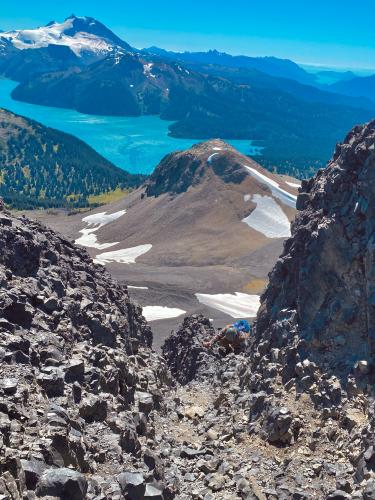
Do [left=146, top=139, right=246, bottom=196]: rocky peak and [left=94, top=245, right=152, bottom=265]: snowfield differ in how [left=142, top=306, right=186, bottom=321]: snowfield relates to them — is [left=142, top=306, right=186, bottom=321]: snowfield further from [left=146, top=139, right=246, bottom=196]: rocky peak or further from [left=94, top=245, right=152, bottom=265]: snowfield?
[left=146, top=139, right=246, bottom=196]: rocky peak

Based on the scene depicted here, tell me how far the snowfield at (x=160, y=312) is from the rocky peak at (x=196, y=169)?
71.3 meters

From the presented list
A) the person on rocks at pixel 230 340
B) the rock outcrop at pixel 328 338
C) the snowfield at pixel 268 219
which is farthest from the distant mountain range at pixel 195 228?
the rock outcrop at pixel 328 338

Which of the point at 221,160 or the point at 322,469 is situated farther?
the point at 221,160

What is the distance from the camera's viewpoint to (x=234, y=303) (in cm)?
10331

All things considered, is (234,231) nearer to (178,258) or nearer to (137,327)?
(178,258)

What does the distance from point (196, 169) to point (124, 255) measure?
44820 mm

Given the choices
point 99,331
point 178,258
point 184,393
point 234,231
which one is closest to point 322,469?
point 99,331

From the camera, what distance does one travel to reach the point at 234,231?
14212 centimetres

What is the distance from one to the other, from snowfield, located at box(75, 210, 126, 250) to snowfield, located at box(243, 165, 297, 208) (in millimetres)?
37450

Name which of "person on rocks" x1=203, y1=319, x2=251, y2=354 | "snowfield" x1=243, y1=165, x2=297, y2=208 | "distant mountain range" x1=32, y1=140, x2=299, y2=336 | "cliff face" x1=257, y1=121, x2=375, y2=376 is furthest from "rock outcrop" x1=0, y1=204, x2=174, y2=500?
"snowfield" x1=243, y1=165, x2=297, y2=208

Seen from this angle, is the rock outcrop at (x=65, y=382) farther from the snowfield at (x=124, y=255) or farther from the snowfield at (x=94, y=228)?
the snowfield at (x=94, y=228)

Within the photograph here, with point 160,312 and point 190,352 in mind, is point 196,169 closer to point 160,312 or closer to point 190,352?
point 160,312

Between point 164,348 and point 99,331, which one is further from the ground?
point 99,331

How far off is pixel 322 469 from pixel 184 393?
70.4 ft
